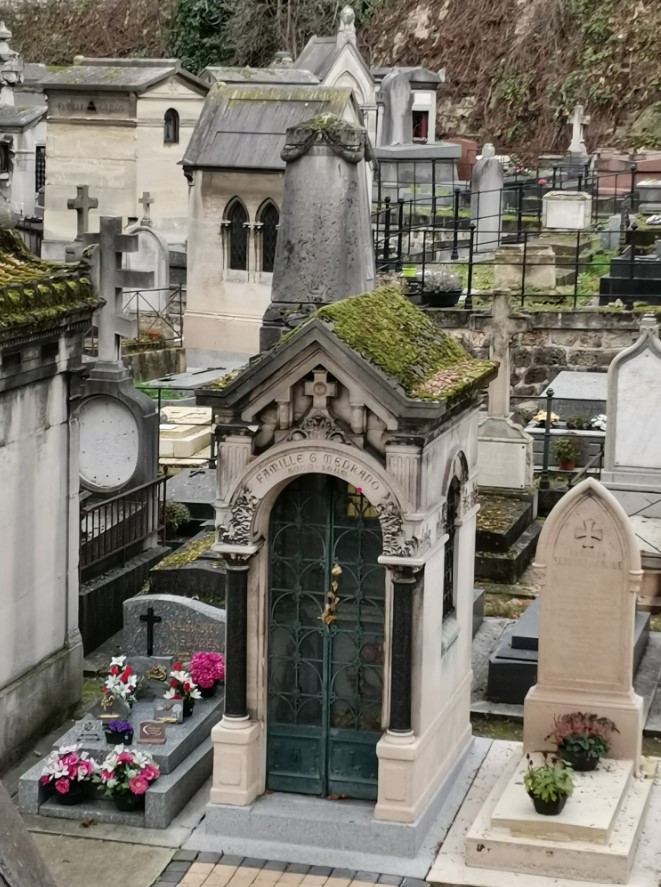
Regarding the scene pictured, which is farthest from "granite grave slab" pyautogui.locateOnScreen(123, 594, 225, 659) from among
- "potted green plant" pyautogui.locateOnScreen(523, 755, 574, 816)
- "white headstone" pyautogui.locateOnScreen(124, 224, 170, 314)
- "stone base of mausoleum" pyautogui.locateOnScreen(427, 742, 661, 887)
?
"white headstone" pyautogui.locateOnScreen(124, 224, 170, 314)

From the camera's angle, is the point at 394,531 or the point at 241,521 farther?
the point at 241,521

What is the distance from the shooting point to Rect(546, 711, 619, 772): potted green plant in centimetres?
965

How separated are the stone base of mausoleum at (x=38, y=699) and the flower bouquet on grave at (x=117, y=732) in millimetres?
923

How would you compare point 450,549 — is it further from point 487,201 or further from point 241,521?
point 487,201

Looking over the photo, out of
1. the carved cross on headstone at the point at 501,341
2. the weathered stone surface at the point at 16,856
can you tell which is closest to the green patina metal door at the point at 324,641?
the weathered stone surface at the point at 16,856

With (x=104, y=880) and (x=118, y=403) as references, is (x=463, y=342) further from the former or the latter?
(x=104, y=880)

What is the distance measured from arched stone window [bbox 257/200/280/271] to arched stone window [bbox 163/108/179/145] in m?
10.2

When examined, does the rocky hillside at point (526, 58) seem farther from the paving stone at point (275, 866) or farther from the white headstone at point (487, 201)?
the paving stone at point (275, 866)

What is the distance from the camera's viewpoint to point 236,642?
9.45m

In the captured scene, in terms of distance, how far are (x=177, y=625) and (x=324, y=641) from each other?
2.15 m

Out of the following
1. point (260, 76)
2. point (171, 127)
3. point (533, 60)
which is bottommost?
point (171, 127)

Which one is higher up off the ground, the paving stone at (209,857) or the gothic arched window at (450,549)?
the gothic arched window at (450,549)

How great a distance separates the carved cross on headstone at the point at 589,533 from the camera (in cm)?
984

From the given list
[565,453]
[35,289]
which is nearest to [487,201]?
[565,453]
